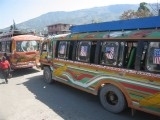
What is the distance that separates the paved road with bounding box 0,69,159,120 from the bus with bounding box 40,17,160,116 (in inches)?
21.4

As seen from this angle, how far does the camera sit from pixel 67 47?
9336 mm

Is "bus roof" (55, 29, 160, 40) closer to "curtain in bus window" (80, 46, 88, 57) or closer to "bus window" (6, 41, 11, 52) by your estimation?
"curtain in bus window" (80, 46, 88, 57)

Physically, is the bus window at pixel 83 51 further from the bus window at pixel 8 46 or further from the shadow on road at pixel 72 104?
the bus window at pixel 8 46

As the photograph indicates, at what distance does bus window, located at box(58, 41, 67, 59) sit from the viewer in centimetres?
951

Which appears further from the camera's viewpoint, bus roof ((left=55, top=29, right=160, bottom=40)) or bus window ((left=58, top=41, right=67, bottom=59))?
bus window ((left=58, top=41, right=67, bottom=59))

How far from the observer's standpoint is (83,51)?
26.9 feet

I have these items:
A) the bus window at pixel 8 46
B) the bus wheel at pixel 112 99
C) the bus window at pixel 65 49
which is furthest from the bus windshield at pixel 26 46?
the bus wheel at pixel 112 99

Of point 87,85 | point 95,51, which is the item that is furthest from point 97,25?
point 87,85

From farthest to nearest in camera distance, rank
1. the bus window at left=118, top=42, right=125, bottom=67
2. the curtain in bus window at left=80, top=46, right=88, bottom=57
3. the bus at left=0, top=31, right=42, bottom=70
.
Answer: the bus at left=0, top=31, right=42, bottom=70 → the curtain in bus window at left=80, top=46, right=88, bottom=57 → the bus window at left=118, top=42, right=125, bottom=67

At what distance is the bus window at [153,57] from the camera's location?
5.37 m

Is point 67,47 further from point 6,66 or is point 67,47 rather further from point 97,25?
point 6,66

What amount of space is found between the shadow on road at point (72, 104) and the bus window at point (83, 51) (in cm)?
175

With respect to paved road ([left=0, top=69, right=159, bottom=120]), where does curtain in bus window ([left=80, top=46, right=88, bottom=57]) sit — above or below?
above

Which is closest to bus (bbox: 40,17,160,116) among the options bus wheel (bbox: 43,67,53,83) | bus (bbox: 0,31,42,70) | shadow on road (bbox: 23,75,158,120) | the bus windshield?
shadow on road (bbox: 23,75,158,120)
